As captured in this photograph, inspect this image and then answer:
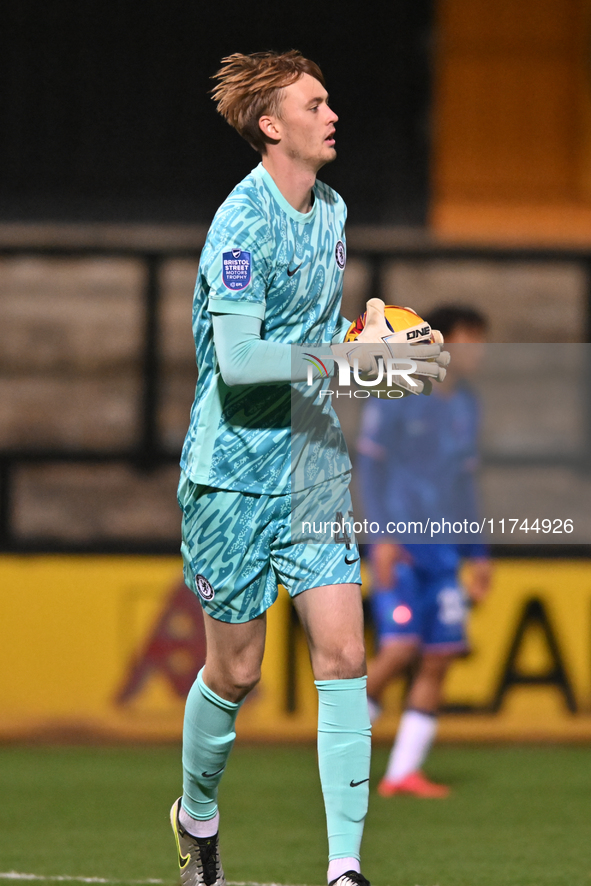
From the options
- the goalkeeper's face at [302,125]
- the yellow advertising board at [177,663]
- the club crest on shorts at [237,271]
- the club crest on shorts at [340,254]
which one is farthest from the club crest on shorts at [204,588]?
the yellow advertising board at [177,663]

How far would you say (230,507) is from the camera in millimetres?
3506

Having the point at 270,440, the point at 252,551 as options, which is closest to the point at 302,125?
the point at 270,440

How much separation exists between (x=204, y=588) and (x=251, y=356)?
0.64 metres

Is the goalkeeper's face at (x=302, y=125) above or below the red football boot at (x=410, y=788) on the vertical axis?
above

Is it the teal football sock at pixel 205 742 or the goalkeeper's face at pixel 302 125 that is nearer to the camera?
the goalkeeper's face at pixel 302 125

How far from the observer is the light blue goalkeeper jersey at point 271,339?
3414 millimetres

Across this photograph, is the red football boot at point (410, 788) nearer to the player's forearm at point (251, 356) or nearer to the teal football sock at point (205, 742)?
the teal football sock at point (205, 742)

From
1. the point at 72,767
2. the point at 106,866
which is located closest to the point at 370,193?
the point at 72,767

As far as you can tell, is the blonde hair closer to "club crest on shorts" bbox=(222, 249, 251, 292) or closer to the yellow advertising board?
"club crest on shorts" bbox=(222, 249, 251, 292)

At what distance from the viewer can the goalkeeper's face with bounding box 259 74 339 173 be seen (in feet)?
11.4

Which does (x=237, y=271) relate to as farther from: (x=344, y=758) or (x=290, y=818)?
(x=290, y=818)

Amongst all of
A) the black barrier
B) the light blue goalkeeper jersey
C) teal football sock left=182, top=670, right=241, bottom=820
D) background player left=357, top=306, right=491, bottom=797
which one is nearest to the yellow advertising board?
background player left=357, top=306, right=491, bottom=797

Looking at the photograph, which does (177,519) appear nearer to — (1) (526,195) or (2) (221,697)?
(1) (526,195)

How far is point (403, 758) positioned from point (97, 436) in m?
4.35
